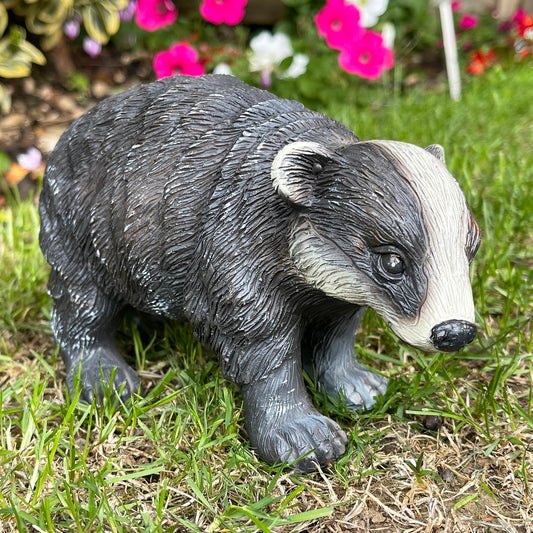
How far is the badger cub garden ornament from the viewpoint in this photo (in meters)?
1.42

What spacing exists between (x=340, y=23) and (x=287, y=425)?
9.52 ft

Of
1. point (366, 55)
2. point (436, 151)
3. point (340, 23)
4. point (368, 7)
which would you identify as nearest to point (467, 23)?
point (368, 7)

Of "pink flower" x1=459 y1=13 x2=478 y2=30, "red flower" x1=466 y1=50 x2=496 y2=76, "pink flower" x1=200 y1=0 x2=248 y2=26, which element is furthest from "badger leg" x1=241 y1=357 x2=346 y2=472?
"pink flower" x1=459 y1=13 x2=478 y2=30

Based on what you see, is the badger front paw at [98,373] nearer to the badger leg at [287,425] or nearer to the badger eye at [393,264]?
the badger leg at [287,425]

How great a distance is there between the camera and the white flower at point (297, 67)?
13.8 feet

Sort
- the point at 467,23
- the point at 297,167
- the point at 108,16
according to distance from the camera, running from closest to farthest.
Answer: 1. the point at 297,167
2. the point at 108,16
3. the point at 467,23

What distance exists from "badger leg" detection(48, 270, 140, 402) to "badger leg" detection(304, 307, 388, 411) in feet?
2.01

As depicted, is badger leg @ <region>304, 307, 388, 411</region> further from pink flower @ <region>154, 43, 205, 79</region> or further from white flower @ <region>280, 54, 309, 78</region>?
white flower @ <region>280, 54, 309, 78</region>

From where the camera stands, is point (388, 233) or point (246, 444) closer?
point (388, 233)

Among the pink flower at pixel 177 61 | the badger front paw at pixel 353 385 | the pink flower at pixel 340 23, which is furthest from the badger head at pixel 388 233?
the pink flower at pixel 340 23

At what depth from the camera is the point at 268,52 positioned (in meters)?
4.18

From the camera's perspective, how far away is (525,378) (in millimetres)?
2119

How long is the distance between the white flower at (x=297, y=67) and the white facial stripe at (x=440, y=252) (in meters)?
2.98

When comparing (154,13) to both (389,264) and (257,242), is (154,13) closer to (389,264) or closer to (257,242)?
(257,242)
